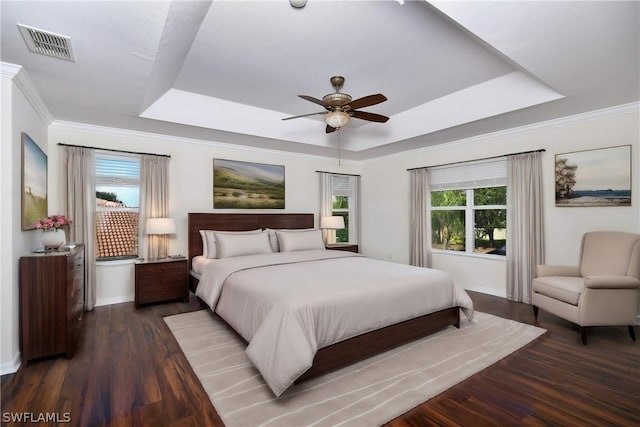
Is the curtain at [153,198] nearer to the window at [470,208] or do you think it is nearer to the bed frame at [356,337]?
the bed frame at [356,337]

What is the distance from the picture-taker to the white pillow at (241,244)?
4.27 m

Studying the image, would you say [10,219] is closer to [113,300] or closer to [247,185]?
[113,300]

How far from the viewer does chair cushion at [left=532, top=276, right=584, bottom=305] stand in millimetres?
3042

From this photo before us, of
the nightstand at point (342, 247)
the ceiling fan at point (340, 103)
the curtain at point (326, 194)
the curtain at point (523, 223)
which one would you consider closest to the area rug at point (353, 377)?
the curtain at point (523, 223)

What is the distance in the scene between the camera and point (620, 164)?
3.51 m

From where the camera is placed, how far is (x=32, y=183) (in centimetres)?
297

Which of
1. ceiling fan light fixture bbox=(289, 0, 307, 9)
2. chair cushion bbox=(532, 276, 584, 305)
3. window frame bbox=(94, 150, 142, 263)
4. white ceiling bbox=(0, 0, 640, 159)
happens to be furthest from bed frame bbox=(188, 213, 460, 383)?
ceiling fan light fixture bbox=(289, 0, 307, 9)

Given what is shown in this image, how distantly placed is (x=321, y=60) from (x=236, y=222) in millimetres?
2979

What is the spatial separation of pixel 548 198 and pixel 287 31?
12.8ft

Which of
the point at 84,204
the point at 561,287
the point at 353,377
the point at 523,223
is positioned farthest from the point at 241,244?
the point at 523,223

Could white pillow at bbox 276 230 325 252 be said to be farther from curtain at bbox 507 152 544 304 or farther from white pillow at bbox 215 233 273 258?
curtain at bbox 507 152 544 304

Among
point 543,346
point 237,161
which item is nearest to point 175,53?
point 237,161

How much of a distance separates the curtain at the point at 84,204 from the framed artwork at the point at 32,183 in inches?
15.9

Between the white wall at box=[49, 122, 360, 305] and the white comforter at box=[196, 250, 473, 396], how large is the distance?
142 cm
